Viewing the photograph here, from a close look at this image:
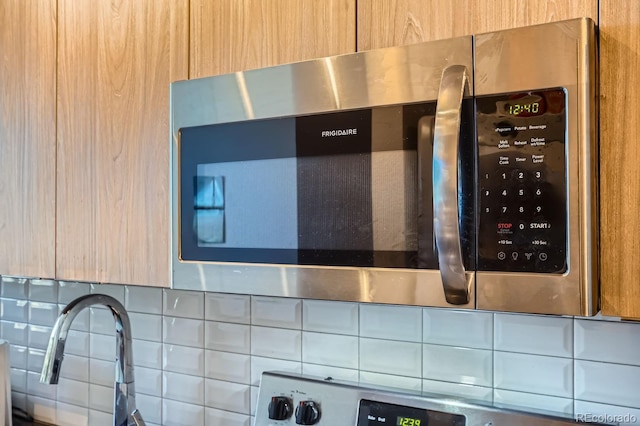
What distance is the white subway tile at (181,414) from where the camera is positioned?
4.59ft

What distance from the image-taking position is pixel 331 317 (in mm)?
1230

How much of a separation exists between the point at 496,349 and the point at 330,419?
37 cm

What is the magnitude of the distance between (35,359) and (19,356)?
0.08 m

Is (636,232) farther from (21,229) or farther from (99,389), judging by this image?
(99,389)

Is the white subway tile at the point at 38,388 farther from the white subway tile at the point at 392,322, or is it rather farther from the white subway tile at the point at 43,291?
the white subway tile at the point at 392,322

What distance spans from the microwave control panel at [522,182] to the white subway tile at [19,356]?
1572mm

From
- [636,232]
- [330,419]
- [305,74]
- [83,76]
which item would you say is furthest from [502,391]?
[83,76]

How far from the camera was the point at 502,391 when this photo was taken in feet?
3.46

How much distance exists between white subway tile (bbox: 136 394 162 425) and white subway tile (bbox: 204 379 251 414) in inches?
6.4

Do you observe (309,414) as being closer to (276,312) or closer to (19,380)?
(276,312)

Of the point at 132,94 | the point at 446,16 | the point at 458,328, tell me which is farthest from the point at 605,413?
the point at 132,94

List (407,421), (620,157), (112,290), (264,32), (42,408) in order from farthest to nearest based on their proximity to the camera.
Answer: (42,408) < (112,290) < (407,421) < (264,32) < (620,157)

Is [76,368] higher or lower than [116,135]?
lower

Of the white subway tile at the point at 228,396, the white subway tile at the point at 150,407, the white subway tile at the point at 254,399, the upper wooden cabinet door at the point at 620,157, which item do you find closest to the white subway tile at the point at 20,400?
the white subway tile at the point at 150,407
